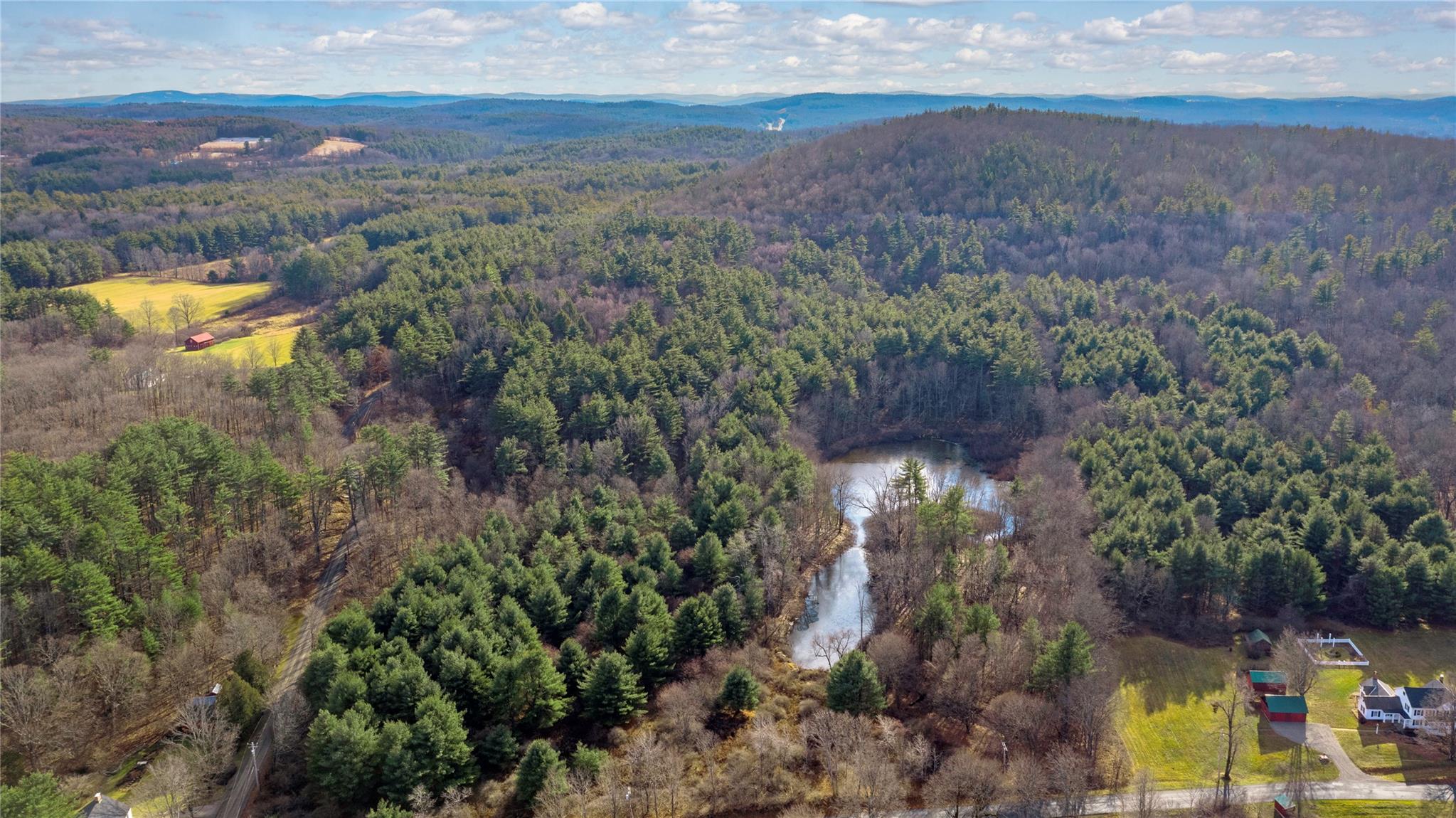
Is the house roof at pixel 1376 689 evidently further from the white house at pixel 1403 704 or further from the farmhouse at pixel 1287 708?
the farmhouse at pixel 1287 708

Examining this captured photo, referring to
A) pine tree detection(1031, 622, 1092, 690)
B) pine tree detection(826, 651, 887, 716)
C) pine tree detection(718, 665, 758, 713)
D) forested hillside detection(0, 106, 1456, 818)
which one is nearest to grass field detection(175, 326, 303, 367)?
forested hillside detection(0, 106, 1456, 818)

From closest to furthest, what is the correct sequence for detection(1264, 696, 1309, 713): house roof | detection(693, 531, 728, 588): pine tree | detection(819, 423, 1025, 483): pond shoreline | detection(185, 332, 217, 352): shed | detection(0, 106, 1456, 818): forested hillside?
detection(0, 106, 1456, 818): forested hillside, detection(1264, 696, 1309, 713): house roof, detection(693, 531, 728, 588): pine tree, detection(819, 423, 1025, 483): pond shoreline, detection(185, 332, 217, 352): shed

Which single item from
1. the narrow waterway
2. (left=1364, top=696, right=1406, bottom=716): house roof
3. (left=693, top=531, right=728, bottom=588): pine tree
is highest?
(left=693, top=531, right=728, bottom=588): pine tree

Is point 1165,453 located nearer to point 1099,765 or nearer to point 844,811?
point 1099,765

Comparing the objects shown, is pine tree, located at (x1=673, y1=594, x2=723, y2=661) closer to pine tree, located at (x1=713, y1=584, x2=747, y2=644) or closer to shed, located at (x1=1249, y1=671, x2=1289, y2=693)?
pine tree, located at (x1=713, y1=584, x2=747, y2=644)

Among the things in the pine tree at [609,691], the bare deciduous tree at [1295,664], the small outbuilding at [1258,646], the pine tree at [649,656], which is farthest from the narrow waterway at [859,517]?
the bare deciduous tree at [1295,664]

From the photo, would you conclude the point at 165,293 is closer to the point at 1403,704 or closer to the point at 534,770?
the point at 534,770
